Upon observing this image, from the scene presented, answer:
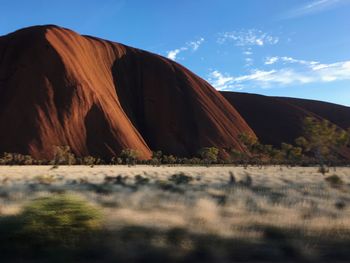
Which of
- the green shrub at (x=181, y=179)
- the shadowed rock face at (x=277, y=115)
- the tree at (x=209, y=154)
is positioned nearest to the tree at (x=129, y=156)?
the tree at (x=209, y=154)

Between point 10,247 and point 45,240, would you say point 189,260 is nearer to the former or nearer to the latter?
point 45,240

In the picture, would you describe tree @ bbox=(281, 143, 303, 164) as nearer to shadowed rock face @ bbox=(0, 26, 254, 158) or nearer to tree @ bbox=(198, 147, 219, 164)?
shadowed rock face @ bbox=(0, 26, 254, 158)

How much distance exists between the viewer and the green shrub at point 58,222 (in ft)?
24.2

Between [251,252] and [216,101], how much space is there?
3949 inches

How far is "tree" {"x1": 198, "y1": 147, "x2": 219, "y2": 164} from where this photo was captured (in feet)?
274

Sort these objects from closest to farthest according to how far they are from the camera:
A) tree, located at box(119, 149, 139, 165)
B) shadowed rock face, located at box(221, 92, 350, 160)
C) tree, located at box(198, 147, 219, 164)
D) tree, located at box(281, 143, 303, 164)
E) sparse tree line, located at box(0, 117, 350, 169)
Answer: sparse tree line, located at box(0, 117, 350, 169)
tree, located at box(119, 149, 139, 165)
tree, located at box(198, 147, 219, 164)
tree, located at box(281, 143, 303, 164)
shadowed rock face, located at box(221, 92, 350, 160)

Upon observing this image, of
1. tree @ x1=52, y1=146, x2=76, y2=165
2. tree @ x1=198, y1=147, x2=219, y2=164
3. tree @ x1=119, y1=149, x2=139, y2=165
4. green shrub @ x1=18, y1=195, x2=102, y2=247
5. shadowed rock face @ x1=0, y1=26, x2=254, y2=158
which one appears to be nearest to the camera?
green shrub @ x1=18, y1=195, x2=102, y2=247

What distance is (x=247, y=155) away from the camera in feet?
311

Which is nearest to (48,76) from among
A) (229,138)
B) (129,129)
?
(129,129)

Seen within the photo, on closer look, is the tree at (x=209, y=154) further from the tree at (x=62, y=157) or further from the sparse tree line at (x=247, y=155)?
the tree at (x=62, y=157)

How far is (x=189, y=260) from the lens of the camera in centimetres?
669

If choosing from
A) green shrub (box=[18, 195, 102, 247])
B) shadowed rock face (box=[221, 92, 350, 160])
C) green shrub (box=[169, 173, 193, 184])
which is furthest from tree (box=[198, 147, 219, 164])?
green shrub (box=[18, 195, 102, 247])

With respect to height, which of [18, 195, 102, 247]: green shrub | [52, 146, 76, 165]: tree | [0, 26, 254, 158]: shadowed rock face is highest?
[0, 26, 254, 158]: shadowed rock face

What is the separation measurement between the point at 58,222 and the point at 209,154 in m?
76.3
